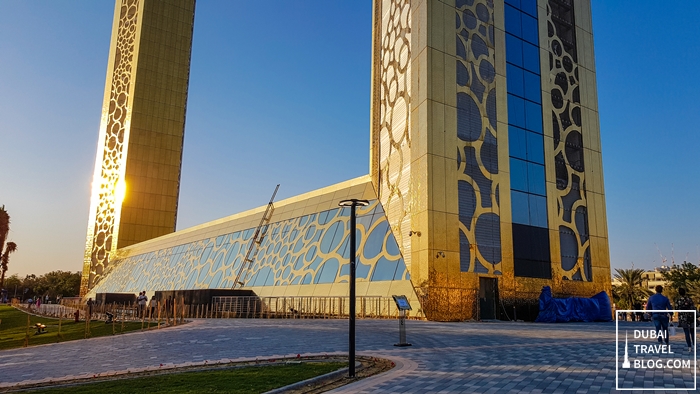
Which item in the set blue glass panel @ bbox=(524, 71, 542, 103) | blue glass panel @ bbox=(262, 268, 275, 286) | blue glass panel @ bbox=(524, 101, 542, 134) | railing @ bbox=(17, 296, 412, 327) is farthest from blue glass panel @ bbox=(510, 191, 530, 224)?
blue glass panel @ bbox=(262, 268, 275, 286)

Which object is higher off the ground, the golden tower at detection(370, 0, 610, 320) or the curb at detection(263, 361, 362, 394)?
the golden tower at detection(370, 0, 610, 320)

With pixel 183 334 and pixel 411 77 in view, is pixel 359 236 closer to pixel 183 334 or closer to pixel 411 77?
pixel 411 77

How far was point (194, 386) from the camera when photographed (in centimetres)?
958

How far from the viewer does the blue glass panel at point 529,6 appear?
3581 centimetres

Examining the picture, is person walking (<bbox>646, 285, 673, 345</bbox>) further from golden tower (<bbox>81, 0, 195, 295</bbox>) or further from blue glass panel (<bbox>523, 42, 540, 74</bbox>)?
golden tower (<bbox>81, 0, 195, 295</bbox>)

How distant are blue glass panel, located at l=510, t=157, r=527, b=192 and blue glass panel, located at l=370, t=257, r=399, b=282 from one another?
9011mm

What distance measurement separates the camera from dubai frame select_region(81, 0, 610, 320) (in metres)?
29.2

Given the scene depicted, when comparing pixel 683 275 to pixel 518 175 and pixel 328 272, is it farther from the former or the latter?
pixel 328 272

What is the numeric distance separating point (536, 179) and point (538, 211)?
6.74 feet

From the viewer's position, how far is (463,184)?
30062mm

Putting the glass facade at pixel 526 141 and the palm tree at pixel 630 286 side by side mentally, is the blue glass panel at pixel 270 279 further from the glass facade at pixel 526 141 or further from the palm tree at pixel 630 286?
the palm tree at pixel 630 286

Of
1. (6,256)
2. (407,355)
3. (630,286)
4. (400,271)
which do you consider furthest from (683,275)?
(6,256)

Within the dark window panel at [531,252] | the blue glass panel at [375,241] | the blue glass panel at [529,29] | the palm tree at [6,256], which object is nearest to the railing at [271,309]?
the blue glass panel at [375,241]

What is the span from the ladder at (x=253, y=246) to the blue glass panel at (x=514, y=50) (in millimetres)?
21973
